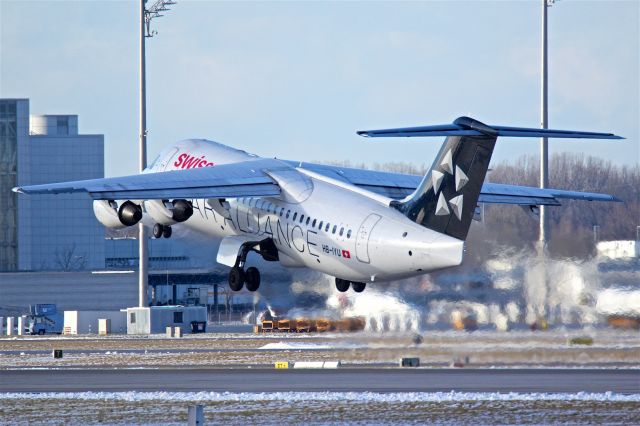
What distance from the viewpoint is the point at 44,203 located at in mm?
117938

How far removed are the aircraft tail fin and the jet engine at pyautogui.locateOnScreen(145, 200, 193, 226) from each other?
9.99 meters

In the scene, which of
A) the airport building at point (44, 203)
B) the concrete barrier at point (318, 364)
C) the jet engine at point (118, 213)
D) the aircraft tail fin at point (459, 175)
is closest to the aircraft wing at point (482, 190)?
the jet engine at point (118, 213)

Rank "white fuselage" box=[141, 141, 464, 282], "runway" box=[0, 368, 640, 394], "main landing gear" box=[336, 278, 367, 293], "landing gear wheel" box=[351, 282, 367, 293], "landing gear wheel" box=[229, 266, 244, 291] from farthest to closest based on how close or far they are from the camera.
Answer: "landing gear wheel" box=[229, 266, 244, 291] → "main landing gear" box=[336, 278, 367, 293] → "landing gear wheel" box=[351, 282, 367, 293] → "white fuselage" box=[141, 141, 464, 282] → "runway" box=[0, 368, 640, 394]

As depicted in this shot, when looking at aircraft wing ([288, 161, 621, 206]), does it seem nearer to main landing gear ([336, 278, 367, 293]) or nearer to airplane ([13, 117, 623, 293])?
airplane ([13, 117, 623, 293])

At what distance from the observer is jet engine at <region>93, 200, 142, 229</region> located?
47.2m

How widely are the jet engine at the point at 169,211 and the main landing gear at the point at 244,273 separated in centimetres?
229

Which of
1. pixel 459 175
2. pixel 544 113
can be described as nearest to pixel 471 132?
pixel 459 175

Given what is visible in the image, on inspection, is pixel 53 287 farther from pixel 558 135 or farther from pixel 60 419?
pixel 60 419

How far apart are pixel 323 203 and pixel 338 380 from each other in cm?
1070

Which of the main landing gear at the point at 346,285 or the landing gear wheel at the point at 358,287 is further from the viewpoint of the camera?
the main landing gear at the point at 346,285

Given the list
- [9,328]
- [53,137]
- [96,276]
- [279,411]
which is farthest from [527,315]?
[53,137]

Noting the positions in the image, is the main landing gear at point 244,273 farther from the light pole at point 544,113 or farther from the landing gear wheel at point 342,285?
the light pole at point 544,113

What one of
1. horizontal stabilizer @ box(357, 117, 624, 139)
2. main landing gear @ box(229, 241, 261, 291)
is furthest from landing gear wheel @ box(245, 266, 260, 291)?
horizontal stabilizer @ box(357, 117, 624, 139)

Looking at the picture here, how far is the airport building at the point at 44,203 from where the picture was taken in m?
112
